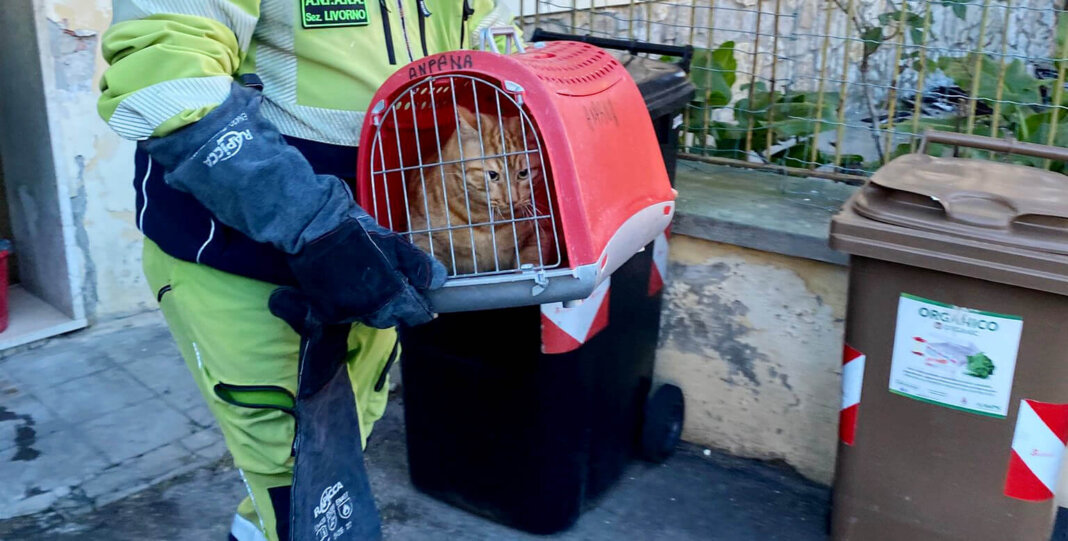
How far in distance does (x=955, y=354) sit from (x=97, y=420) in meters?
2.87

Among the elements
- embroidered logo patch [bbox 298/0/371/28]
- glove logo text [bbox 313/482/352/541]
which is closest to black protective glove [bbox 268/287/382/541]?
glove logo text [bbox 313/482/352/541]

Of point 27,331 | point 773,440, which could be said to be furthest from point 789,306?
point 27,331

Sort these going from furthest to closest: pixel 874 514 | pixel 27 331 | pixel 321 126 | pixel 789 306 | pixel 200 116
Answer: pixel 27 331
pixel 789 306
pixel 874 514
pixel 321 126
pixel 200 116

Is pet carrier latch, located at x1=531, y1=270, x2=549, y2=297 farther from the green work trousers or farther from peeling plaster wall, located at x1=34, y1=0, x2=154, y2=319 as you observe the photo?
peeling plaster wall, located at x1=34, y1=0, x2=154, y2=319

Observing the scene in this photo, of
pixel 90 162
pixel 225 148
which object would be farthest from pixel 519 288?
pixel 90 162

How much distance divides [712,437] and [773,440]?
23 cm

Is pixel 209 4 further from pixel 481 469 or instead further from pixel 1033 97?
pixel 1033 97

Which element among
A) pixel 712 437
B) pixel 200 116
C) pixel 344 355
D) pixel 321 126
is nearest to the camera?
pixel 200 116

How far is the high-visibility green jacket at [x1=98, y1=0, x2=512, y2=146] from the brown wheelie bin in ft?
3.91

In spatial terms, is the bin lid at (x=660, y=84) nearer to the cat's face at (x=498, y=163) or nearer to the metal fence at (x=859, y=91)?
the metal fence at (x=859, y=91)

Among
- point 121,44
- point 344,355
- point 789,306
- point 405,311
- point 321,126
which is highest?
point 121,44

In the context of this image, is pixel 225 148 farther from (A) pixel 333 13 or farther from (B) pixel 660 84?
(B) pixel 660 84

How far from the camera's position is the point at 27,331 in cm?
395

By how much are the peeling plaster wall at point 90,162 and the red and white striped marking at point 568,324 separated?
2.29 meters
